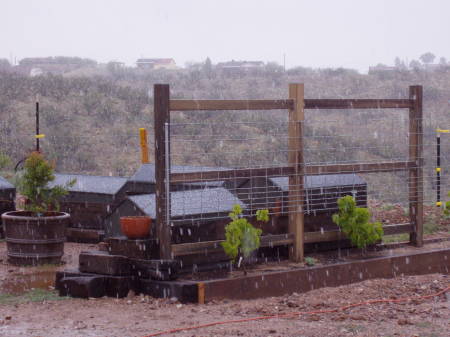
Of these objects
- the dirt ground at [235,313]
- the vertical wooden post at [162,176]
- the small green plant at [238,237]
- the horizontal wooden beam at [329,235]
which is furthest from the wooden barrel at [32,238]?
the horizontal wooden beam at [329,235]

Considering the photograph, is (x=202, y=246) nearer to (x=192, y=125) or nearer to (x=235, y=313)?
(x=235, y=313)

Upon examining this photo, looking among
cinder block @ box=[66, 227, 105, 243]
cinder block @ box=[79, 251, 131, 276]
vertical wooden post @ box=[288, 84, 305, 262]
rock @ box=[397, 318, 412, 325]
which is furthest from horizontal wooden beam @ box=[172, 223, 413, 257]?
cinder block @ box=[66, 227, 105, 243]

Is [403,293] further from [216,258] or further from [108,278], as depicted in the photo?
[108,278]

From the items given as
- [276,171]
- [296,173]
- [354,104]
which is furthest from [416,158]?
[276,171]

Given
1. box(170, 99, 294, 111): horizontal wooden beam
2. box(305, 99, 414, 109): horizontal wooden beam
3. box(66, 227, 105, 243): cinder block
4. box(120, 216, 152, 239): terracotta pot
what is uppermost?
box(305, 99, 414, 109): horizontal wooden beam

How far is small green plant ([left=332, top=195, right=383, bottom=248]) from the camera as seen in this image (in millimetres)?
7840

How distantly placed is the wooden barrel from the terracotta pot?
1799 mm

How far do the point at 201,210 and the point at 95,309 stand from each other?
5.13 feet

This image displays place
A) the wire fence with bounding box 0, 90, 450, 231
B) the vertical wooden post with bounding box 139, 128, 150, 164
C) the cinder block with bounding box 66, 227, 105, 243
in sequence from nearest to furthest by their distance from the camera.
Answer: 1. the vertical wooden post with bounding box 139, 128, 150, 164
2. the cinder block with bounding box 66, 227, 105, 243
3. the wire fence with bounding box 0, 90, 450, 231

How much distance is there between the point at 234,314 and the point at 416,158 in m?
3.75

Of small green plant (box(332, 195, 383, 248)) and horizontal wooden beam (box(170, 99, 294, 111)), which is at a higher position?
horizontal wooden beam (box(170, 99, 294, 111))

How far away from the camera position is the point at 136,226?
22.4ft

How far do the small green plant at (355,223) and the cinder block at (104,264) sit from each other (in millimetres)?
2519

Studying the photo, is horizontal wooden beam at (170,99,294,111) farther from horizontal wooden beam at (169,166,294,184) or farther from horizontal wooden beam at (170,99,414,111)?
horizontal wooden beam at (169,166,294,184)
